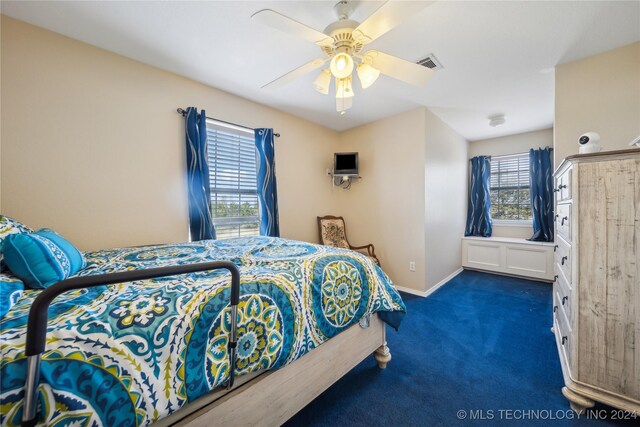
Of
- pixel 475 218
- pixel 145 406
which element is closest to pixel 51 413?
pixel 145 406

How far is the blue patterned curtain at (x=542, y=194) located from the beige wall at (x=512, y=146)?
207 millimetres

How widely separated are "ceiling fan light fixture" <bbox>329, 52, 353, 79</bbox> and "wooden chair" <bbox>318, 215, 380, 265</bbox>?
92.5 inches

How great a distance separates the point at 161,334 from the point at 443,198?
371cm

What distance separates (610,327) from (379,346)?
125cm

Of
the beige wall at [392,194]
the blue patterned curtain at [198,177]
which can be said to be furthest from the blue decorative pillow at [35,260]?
the beige wall at [392,194]

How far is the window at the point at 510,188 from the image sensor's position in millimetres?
4152

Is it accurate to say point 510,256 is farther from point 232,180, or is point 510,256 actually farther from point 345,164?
point 232,180

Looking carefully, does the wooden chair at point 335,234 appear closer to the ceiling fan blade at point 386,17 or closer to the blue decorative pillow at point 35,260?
the ceiling fan blade at point 386,17

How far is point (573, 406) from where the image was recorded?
1.34 m

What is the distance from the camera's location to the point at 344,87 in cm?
169

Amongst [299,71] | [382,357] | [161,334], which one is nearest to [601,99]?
[299,71]

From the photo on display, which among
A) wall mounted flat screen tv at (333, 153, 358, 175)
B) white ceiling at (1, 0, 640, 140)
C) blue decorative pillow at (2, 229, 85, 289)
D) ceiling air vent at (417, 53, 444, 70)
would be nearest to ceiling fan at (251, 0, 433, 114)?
white ceiling at (1, 0, 640, 140)

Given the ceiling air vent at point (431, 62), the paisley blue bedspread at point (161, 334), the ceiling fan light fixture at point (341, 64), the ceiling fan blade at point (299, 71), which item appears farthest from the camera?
the ceiling air vent at point (431, 62)

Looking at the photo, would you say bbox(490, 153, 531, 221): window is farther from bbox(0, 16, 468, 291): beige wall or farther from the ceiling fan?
the ceiling fan
